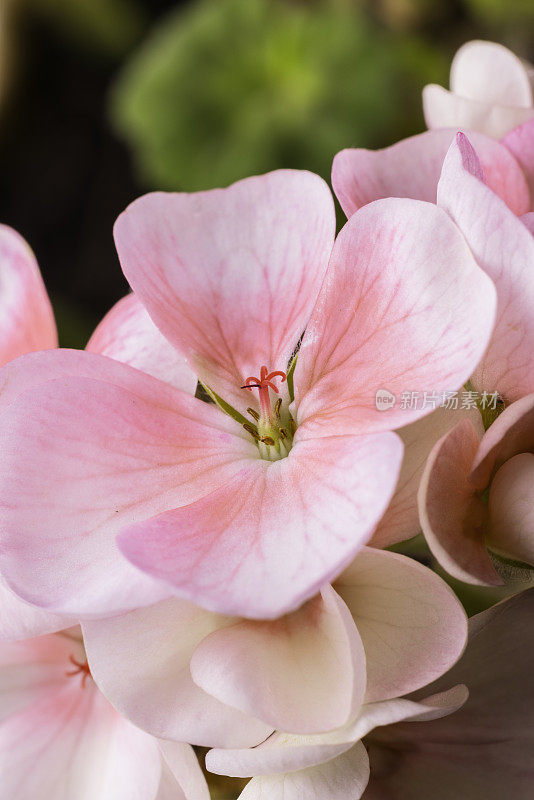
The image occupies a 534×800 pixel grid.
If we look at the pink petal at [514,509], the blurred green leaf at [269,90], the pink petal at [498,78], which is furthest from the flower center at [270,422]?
the blurred green leaf at [269,90]

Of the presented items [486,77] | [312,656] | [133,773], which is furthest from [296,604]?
[486,77]

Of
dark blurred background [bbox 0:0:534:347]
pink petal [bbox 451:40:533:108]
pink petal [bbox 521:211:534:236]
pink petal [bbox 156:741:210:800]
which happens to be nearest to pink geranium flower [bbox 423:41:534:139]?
pink petal [bbox 451:40:533:108]

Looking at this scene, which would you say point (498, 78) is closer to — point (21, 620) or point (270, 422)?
point (270, 422)

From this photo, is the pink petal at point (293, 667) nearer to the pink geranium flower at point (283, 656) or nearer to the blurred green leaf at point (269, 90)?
the pink geranium flower at point (283, 656)

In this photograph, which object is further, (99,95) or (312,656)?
(99,95)

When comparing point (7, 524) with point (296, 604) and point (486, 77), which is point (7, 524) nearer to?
point (296, 604)

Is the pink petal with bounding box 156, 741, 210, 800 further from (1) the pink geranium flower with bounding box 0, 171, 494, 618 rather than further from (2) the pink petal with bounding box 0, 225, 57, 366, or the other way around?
(2) the pink petal with bounding box 0, 225, 57, 366
